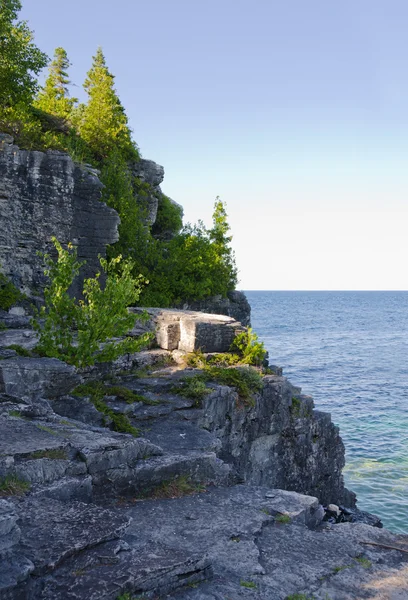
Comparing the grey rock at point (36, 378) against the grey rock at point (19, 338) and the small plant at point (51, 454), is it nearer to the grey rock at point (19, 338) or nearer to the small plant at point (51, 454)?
the grey rock at point (19, 338)

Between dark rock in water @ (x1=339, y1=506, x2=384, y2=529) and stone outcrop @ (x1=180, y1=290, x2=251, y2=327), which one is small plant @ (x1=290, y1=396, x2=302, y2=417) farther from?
stone outcrop @ (x1=180, y1=290, x2=251, y2=327)

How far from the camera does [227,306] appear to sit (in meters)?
29.0

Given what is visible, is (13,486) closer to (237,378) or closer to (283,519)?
(283,519)

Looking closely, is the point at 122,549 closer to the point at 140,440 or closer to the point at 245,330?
the point at 140,440

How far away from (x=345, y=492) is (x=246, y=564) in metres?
15.7

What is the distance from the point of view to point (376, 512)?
2350cm

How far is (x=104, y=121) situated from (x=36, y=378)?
70.6 feet

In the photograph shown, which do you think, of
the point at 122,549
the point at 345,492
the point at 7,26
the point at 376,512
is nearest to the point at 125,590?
the point at 122,549

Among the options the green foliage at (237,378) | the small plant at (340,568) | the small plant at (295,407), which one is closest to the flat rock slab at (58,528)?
the small plant at (340,568)

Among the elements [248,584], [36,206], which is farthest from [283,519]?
[36,206]

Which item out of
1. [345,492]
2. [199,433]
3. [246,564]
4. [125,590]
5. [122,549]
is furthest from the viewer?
[345,492]

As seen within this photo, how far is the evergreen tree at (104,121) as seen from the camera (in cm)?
2947

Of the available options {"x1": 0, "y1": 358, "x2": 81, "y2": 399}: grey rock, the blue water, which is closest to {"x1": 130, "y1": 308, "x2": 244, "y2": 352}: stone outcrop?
{"x1": 0, "y1": 358, "x2": 81, "y2": 399}: grey rock

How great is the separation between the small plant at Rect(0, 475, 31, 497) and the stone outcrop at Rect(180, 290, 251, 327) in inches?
848
